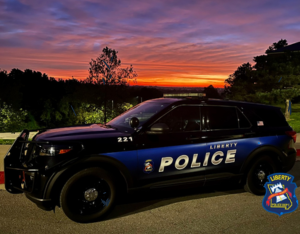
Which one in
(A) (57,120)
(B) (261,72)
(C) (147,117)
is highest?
(B) (261,72)

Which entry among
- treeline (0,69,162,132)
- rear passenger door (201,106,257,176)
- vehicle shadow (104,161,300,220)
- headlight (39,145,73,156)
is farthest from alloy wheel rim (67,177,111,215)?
treeline (0,69,162,132)

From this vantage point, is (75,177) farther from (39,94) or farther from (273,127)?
(39,94)

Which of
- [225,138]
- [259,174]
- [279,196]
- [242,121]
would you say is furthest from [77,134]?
[279,196]

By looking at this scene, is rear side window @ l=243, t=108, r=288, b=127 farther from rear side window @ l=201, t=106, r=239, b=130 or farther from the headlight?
the headlight

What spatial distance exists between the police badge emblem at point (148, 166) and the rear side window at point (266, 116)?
2102mm

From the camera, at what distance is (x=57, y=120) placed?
3199 inches

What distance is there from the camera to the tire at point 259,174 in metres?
5.72

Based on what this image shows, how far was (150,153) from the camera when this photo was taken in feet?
15.6

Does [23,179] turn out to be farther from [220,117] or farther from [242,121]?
[242,121]

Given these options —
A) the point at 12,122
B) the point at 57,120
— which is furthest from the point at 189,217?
the point at 57,120

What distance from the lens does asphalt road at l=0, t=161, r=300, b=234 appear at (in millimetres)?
4262

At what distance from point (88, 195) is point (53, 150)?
78 centimetres

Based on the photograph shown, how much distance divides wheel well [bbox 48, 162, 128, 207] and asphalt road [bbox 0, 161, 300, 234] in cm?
34

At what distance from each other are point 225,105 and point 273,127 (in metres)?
1.08
